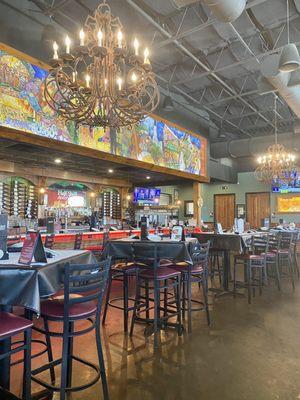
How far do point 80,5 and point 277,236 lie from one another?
5949 millimetres

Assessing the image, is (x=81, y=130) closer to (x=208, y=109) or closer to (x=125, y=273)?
(x=125, y=273)

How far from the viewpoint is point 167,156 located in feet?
31.1

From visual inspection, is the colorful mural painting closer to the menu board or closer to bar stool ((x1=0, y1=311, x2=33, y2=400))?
the menu board

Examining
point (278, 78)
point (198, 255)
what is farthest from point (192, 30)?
point (198, 255)

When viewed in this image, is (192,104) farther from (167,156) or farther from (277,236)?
(277,236)

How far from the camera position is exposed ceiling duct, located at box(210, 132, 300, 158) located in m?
11.0

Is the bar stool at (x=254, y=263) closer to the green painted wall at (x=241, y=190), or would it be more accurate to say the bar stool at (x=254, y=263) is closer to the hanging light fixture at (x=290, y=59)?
the hanging light fixture at (x=290, y=59)

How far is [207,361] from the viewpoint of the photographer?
9.50 feet

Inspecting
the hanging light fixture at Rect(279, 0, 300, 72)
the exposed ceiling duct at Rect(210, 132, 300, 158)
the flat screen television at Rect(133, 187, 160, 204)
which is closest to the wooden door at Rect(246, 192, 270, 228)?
the exposed ceiling duct at Rect(210, 132, 300, 158)

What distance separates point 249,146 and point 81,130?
23.6 feet

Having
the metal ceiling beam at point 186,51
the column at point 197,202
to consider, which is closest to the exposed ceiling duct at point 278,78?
the metal ceiling beam at point 186,51

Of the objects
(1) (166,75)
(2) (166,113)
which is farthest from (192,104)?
(1) (166,75)

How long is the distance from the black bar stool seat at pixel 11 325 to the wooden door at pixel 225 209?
13.9 metres

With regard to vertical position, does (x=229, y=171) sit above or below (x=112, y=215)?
above
